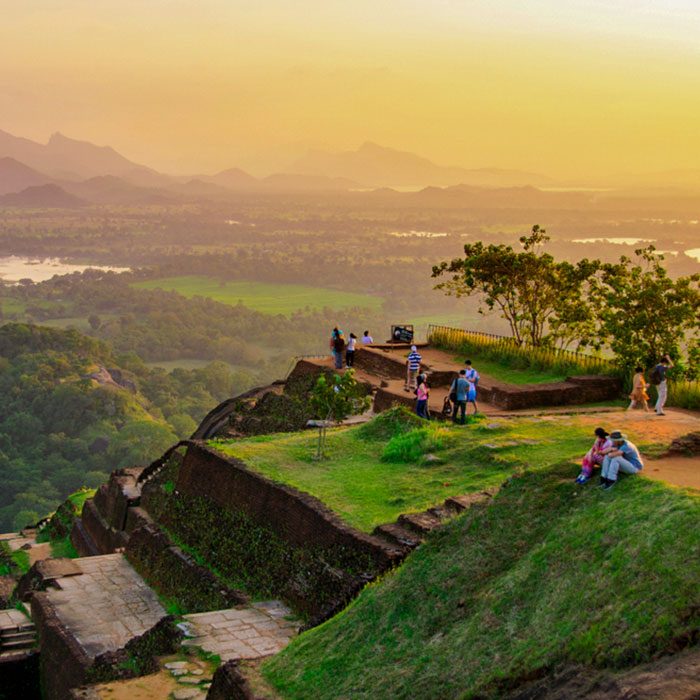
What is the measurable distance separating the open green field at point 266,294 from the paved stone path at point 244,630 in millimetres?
106888

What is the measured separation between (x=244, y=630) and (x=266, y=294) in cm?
12887

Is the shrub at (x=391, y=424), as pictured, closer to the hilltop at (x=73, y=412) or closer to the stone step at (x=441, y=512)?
the stone step at (x=441, y=512)

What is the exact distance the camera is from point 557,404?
19625 mm

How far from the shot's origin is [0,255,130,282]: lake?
517 ft

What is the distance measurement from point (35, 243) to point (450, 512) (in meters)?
192

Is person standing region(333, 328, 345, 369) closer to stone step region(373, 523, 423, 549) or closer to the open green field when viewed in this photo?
stone step region(373, 523, 423, 549)

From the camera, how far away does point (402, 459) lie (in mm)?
15633

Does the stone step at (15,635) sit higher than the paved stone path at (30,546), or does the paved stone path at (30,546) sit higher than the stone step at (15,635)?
the stone step at (15,635)

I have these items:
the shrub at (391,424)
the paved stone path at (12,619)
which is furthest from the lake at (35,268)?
the paved stone path at (12,619)

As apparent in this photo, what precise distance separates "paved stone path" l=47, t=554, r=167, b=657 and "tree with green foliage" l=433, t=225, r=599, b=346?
11.5 metres

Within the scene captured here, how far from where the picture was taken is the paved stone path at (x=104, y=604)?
543 inches

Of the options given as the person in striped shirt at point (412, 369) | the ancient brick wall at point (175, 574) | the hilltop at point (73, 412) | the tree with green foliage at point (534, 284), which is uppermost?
the tree with green foliage at point (534, 284)

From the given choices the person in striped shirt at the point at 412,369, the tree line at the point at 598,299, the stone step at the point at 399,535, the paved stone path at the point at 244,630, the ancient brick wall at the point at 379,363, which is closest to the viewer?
the paved stone path at the point at 244,630

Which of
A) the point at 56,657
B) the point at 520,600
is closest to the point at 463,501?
the point at 520,600
